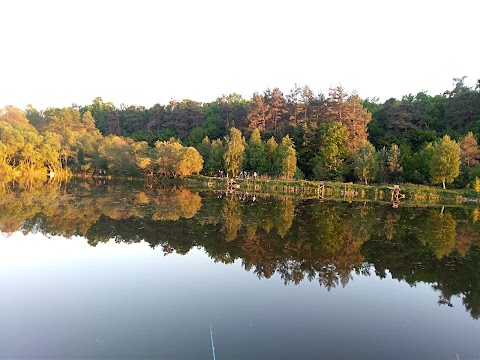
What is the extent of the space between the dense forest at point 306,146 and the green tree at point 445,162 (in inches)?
3.5

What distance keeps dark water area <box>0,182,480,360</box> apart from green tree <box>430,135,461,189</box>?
14.6 metres

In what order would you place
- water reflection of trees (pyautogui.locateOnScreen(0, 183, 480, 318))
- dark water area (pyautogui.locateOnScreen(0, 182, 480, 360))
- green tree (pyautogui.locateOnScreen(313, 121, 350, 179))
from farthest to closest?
green tree (pyautogui.locateOnScreen(313, 121, 350, 179)), water reflection of trees (pyautogui.locateOnScreen(0, 183, 480, 318)), dark water area (pyautogui.locateOnScreen(0, 182, 480, 360))

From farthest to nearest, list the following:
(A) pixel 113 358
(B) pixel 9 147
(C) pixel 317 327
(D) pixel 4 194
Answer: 1. (B) pixel 9 147
2. (D) pixel 4 194
3. (C) pixel 317 327
4. (A) pixel 113 358

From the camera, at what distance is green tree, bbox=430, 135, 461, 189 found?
33.0m

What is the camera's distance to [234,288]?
34.4 feet

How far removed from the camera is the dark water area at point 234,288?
24.1 feet

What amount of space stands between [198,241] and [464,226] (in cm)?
1513

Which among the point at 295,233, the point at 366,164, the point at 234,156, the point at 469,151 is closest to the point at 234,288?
the point at 295,233

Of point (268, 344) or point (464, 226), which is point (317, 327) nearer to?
point (268, 344)

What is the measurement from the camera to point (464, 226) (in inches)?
817

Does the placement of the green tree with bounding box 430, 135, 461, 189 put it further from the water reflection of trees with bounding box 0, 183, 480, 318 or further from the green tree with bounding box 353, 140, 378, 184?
the water reflection of trees with bounding box 0, 183, 480, 318

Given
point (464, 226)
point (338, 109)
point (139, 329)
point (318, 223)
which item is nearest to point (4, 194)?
point (318, 223)

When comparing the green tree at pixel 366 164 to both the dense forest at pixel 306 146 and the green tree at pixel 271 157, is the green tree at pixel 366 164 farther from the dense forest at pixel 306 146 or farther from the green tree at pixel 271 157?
the green tree at pixel 271 157

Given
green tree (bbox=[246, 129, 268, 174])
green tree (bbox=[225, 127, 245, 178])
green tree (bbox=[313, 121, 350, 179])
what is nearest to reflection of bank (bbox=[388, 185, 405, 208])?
green tree (bbox=[313, 121, 350, 179])
